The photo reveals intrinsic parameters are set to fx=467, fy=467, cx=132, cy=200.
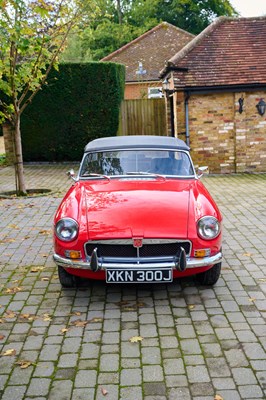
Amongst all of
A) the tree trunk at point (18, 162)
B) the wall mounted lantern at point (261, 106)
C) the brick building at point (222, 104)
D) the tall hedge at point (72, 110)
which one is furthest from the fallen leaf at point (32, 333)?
the tall hedge at point (72, 110)

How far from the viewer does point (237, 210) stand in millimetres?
8797

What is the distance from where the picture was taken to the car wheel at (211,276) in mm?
4840

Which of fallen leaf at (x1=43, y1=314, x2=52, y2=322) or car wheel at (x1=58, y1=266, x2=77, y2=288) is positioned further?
car wheel at (x1=58, y1=266, x2=77, y2=288)

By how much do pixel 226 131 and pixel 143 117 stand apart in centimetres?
550

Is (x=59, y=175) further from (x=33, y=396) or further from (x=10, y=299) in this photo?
(x=33, y=396)

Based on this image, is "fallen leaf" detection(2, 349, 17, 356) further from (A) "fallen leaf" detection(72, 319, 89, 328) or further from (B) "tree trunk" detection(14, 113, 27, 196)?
(B) "tree trunk" detection(14, 113, 27, 196)

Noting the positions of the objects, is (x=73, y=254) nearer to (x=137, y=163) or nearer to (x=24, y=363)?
(x=24, y=363)

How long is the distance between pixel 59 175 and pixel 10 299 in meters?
9.94

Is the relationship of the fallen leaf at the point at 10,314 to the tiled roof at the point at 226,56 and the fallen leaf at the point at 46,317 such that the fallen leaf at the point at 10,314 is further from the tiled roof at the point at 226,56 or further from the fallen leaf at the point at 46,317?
the tiled roof at the point at 226,56

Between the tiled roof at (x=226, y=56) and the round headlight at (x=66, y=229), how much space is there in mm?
9504

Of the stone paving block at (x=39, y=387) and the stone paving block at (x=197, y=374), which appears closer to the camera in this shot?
the stone paving block at (x=39, y=387)

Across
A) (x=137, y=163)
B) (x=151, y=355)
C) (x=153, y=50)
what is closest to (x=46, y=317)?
(x=151, y=355)

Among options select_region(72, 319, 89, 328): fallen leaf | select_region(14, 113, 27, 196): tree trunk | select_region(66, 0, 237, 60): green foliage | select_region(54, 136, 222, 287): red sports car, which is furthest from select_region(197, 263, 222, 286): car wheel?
select_region(66, 0, 237, 60): green foliage

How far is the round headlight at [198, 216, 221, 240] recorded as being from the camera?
4562mm
